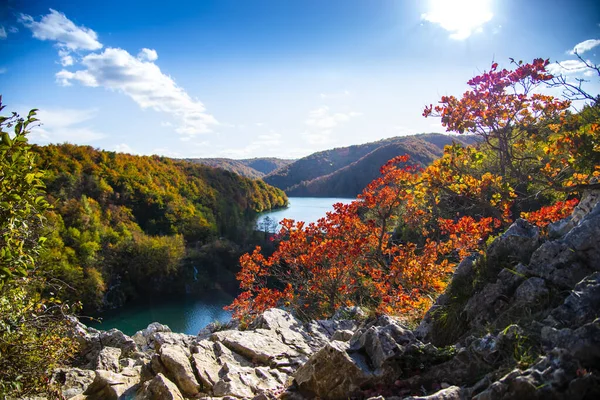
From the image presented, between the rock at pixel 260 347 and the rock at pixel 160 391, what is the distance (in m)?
1.71

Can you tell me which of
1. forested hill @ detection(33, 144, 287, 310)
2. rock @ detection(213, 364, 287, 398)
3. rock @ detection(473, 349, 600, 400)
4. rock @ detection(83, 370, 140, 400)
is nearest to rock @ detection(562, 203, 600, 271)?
rock @ detection(473, 349, 600, 400)

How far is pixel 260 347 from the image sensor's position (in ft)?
24.2

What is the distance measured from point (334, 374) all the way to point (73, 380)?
666cm

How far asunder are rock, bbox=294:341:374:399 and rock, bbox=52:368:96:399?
5454mm

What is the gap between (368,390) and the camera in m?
4.14

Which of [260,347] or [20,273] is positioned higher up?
[20,273]

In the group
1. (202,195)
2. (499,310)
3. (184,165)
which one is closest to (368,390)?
(499,310)

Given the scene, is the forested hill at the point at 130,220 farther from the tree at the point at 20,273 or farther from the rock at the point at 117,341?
the tree at the point at 20,273

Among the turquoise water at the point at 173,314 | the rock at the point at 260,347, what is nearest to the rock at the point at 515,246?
the rock at the point at 260,347

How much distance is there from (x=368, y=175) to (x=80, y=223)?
293 ft

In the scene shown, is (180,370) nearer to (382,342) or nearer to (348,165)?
(382,342)

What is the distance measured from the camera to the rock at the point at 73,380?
289 inches

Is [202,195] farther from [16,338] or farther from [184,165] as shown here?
[16,338]

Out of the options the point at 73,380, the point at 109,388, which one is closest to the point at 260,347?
the point at 109,388
